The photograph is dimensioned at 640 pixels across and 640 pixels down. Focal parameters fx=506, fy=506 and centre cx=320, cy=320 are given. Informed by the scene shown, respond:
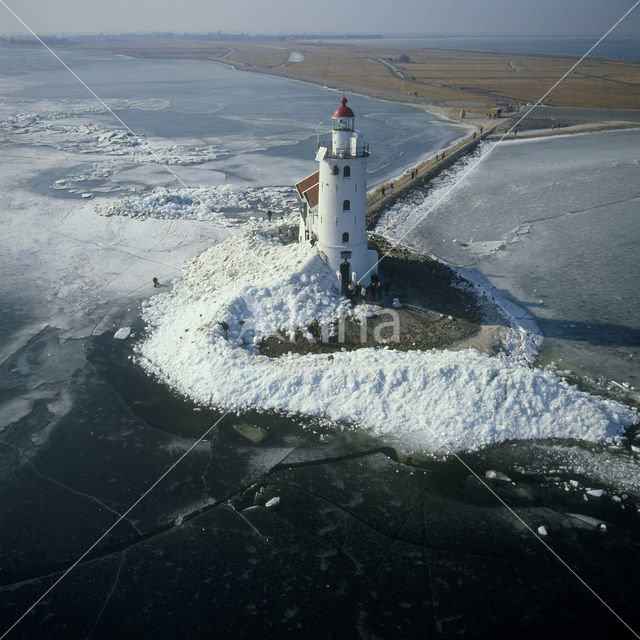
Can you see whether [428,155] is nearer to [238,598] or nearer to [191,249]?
[191,249]

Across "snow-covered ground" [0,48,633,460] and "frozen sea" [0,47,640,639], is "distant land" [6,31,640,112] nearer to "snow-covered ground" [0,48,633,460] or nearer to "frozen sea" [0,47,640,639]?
"snow-covered ground" [0,48,633,460]

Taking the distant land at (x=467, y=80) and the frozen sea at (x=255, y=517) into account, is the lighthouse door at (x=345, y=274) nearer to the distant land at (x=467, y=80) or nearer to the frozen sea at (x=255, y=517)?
the frozen sea at (x=255, y=517)

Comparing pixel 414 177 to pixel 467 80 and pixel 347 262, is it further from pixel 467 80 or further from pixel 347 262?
pixel 467 80

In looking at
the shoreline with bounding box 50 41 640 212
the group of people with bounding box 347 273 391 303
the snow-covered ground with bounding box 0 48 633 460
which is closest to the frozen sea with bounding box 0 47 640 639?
the snow-covered ground with bounding box 0 48 633 460

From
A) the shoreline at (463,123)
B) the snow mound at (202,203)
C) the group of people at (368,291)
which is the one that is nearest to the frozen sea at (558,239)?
the shoreline at (463,123)

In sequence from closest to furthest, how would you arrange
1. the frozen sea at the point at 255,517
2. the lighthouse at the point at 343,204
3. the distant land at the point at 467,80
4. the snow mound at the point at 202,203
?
the frozen sea at the point at 255,517 < the lighthouse at the point at 343,204 < the snow mound at the point at 202,203 < the distant land at the point at 467,80

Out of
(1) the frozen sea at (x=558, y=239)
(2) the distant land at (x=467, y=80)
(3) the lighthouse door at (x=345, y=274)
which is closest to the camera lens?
(1) the frozen sea at (x=558, y=239)

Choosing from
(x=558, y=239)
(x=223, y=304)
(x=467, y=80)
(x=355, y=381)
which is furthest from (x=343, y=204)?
(x=467, y=80)


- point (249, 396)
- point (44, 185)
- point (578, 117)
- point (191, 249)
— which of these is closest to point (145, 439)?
point (249, 396)
